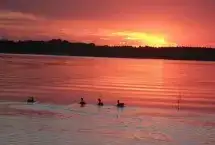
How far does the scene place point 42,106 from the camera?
2839 centimetres

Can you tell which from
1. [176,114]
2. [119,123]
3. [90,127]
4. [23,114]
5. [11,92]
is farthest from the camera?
[11,92]

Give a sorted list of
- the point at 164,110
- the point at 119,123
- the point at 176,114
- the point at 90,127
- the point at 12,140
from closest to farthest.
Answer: the point at 12,140
the point at 90,127
the point at 119,123
the point at 176,114
the point at 164,110

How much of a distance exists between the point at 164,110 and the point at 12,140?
14270mm

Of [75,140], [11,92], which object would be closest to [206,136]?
[75,140]

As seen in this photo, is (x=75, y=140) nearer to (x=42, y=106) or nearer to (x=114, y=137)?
(x=114, y=137)

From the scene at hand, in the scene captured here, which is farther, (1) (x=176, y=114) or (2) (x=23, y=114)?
(1) (x=176, y=114)

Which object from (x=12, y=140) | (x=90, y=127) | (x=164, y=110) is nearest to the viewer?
(x=12, y=140)

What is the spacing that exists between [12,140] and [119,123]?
22.3ft

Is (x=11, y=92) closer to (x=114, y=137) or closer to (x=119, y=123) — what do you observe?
(x=119, y=123)

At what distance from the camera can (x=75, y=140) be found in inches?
711

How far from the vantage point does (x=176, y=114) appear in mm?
27516

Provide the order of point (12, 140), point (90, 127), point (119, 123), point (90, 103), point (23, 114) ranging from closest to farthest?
point (12, 140) → point (90, 127) → point (119, 123) → point (23, 114) → point (90, 103)

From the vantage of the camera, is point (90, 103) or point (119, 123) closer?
point (119, 123)

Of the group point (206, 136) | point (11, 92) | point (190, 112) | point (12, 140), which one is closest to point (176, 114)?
point (190, 112)
